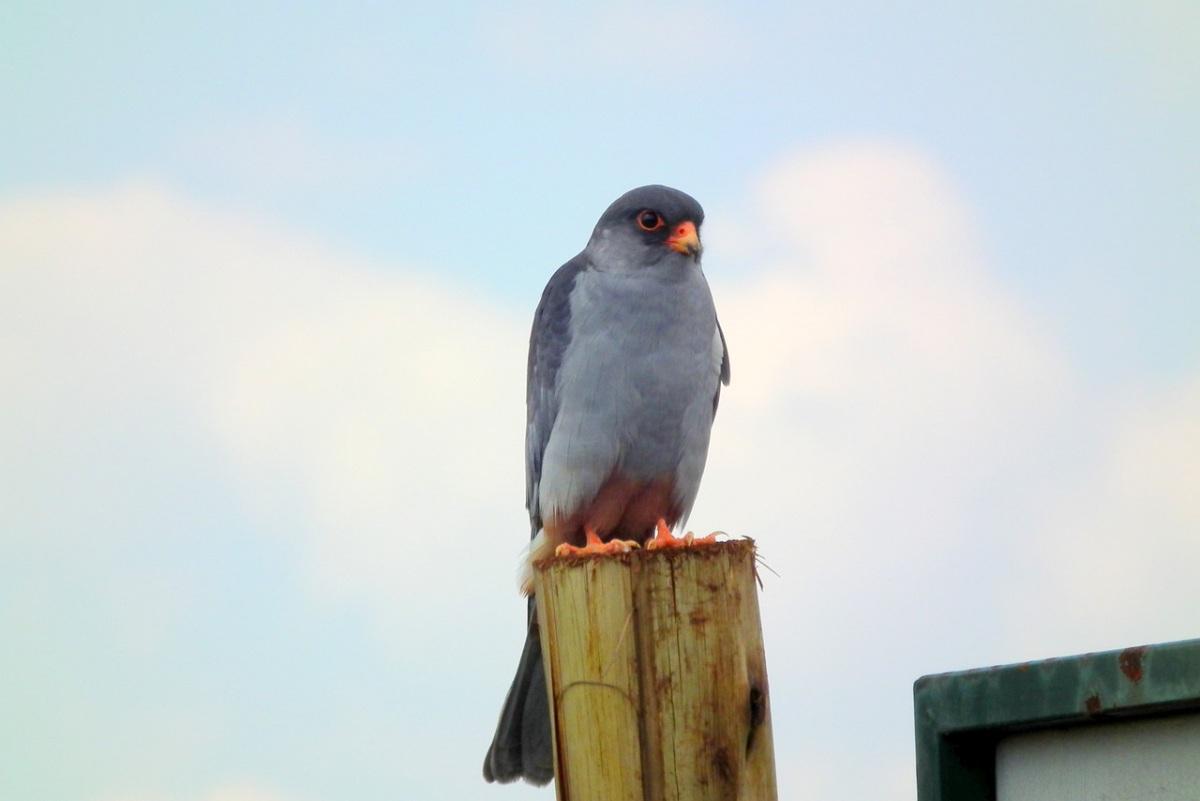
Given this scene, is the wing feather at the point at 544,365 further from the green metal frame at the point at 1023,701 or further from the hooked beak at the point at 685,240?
→ the green metal frame at the point at 1023,701

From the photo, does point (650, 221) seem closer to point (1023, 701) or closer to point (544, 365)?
point (544, 365)

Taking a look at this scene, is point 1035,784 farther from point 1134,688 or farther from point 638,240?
point 638,240

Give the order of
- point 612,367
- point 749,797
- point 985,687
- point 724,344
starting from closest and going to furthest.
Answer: point 985,687
point 749,797
point 612,367
point 724,344

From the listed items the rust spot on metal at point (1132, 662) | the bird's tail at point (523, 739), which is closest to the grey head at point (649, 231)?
the bird's tail at point (523, 739)

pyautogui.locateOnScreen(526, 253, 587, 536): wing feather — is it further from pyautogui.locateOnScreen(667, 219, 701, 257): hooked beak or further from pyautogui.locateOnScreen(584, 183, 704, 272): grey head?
pyautogui.locateOnScreen(667, 219, 701, 257): hooked beak

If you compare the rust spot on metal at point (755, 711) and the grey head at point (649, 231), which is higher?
the grey head at point (649, 231)

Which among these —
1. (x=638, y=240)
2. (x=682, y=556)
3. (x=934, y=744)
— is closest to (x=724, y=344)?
(x=638, y=240)

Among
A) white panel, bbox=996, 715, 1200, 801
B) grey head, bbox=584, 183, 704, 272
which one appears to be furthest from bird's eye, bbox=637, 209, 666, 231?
white panel, bbox=996, 715, 1200, 801

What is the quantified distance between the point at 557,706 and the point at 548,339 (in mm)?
2594

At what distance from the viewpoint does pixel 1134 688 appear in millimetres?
3057

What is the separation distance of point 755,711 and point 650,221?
9.92 ft

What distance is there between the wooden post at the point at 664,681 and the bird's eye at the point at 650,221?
2.64 meters

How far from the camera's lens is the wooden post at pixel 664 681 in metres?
3.93

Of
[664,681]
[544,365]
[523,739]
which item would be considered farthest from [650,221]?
[664,681]
